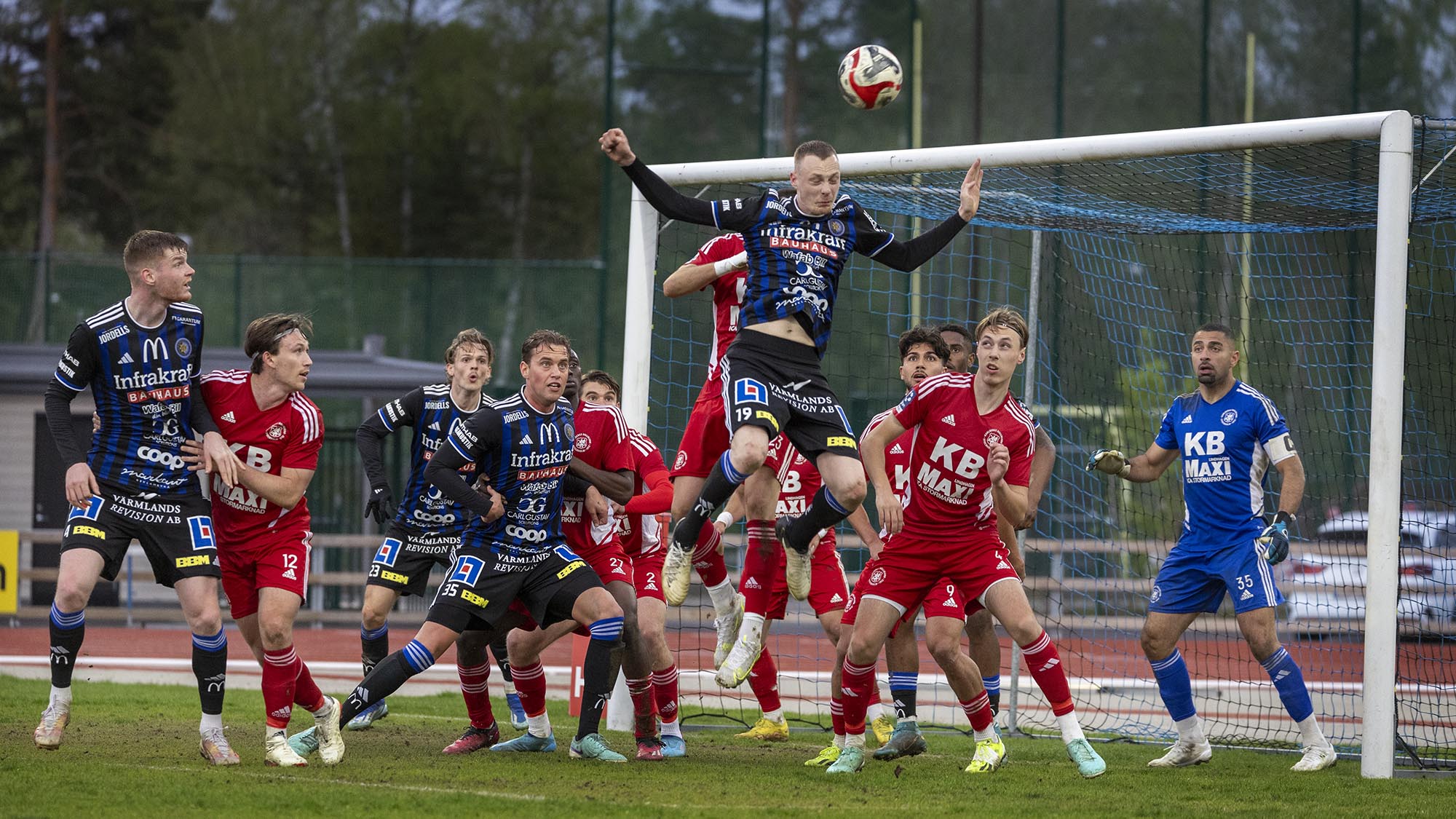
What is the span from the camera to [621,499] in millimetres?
7660

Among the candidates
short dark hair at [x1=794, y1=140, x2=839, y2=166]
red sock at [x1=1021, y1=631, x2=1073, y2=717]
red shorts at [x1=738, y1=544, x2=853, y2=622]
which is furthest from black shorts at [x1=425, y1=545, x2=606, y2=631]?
short dark hair at [x1=794, y1=140, x2=839, y2=166]

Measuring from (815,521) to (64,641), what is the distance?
383 centimetres

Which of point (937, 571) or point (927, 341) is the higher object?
point (927, 341)

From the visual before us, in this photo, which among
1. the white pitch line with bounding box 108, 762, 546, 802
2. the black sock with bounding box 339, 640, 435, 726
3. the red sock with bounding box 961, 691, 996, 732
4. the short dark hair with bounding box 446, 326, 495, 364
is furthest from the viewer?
the short dark hair with bounding box 446, 326, 495, 364

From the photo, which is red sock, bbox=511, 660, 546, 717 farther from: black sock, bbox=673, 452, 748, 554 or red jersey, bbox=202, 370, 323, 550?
red jersey, bbox=202, 370, 323, 550

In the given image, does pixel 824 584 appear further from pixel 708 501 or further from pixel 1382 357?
pixel 1382 357

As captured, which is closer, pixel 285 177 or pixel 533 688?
pixel 533 688

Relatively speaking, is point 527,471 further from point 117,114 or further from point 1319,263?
point 117,114

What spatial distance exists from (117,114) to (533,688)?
32.5 meters

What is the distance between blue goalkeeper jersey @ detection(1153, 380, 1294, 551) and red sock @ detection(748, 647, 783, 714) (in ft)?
8.76

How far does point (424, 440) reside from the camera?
8.49 m

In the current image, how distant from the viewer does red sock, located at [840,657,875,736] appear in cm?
716

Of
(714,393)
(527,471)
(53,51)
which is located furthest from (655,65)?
(53,51)

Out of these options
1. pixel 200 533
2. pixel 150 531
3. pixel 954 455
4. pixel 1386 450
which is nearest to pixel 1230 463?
pixel 1386 450
